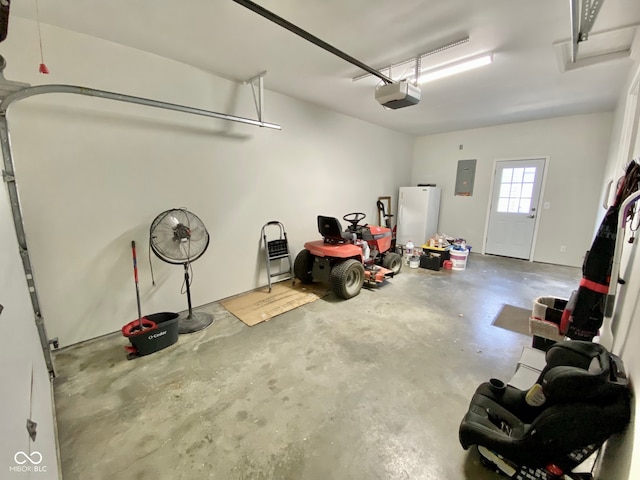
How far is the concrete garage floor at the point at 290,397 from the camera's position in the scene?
141 centimetres

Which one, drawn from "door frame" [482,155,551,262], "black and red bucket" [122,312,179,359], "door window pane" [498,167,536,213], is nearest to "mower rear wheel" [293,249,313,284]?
"black and red bucket" [122,312,179,359]

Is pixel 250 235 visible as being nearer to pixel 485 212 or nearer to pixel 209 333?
pixel 209 333

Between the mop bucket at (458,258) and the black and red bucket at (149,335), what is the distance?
4426 mm

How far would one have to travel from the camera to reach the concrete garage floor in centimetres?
141

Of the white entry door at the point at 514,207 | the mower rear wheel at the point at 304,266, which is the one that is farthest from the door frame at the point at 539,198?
the mower rear wheel at the point at 304,266

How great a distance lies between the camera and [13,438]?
0.78 m

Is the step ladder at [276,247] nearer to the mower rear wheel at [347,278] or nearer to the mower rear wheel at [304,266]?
the mower rear wheel at [304,266]

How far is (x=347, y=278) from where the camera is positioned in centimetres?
346

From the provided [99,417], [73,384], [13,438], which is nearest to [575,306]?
[13,438]

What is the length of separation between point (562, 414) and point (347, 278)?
249cm

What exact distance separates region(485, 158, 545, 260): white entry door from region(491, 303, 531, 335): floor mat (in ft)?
9.21

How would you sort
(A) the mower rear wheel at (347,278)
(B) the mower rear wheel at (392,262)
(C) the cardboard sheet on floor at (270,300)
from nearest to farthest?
(C) the cardboard sheet on floor at (270,300), (A) the mower rear wheel at (347,278), (B) the mower rear wheel at (392,262)

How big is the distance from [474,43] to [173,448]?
381 centimetres

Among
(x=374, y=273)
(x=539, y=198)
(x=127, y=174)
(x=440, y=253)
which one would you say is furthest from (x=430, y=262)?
(x=127, y=174)
